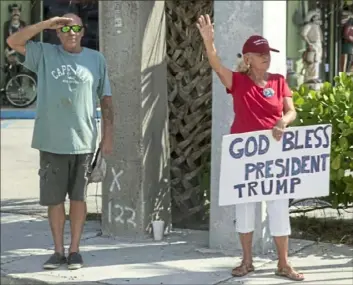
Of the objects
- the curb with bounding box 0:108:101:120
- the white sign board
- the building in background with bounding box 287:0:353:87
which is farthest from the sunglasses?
the building in background with bounding box 287:0:353:87

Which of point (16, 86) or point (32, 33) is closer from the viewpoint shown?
point (32, 33)

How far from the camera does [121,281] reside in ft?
18.9

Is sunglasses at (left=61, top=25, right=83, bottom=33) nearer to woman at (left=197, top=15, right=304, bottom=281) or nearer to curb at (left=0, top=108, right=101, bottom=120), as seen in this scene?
→ woman at (left=197, top=15, right=304, bottom=281)

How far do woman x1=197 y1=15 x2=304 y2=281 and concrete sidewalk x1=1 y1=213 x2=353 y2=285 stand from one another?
44 centimetres

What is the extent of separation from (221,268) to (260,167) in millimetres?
912

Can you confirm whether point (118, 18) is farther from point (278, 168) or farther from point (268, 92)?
point (278, 168)

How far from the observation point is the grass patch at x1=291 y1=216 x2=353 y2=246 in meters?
7.00

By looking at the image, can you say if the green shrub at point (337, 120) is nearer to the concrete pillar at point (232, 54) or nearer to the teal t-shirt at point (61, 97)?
the concrete pillar at point (232, 54)

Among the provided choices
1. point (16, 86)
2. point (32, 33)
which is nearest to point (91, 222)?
point (32, 33)

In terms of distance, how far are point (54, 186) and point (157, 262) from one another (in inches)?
39.6

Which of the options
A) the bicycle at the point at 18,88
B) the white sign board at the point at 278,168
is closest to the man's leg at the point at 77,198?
the white sign board at the point at 278,168

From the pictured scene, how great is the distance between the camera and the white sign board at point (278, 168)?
560 cm

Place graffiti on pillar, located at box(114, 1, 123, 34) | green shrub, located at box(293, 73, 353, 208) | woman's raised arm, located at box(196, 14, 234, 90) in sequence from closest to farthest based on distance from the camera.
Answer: woman's raised arm, located at box(196, 14, 234, 90), green shrub, located at box(293, 73, 353, 208), graffiti on pillar, located at box(114, 1, 123, 34)

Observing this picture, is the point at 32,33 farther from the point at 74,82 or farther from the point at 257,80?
the point at 257,80
